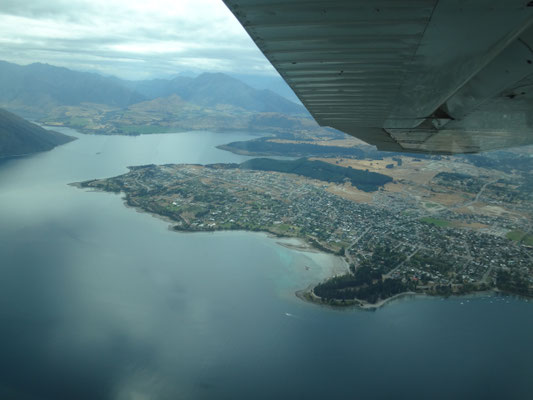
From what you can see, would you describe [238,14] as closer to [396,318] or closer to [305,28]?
[305,28]

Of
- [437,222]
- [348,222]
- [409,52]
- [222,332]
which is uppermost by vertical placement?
[409,52]

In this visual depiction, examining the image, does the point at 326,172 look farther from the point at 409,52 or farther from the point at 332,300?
the point at 409,52

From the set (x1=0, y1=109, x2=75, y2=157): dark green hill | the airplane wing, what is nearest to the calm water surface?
the airplane wing

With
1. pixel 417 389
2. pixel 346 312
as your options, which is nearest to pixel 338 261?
pixel 346 312

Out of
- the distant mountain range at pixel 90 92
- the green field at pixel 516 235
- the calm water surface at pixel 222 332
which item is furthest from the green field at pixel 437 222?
the distant mountain range at pixel 90 92

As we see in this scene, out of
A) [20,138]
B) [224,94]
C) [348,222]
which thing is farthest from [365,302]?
[224,94]

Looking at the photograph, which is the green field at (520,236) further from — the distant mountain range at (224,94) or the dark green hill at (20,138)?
the distant mountain range at (224,94)

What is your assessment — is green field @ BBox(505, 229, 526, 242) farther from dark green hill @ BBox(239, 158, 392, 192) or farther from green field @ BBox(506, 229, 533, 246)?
dark green hill @ BBox(239, 158, 392, 192)
